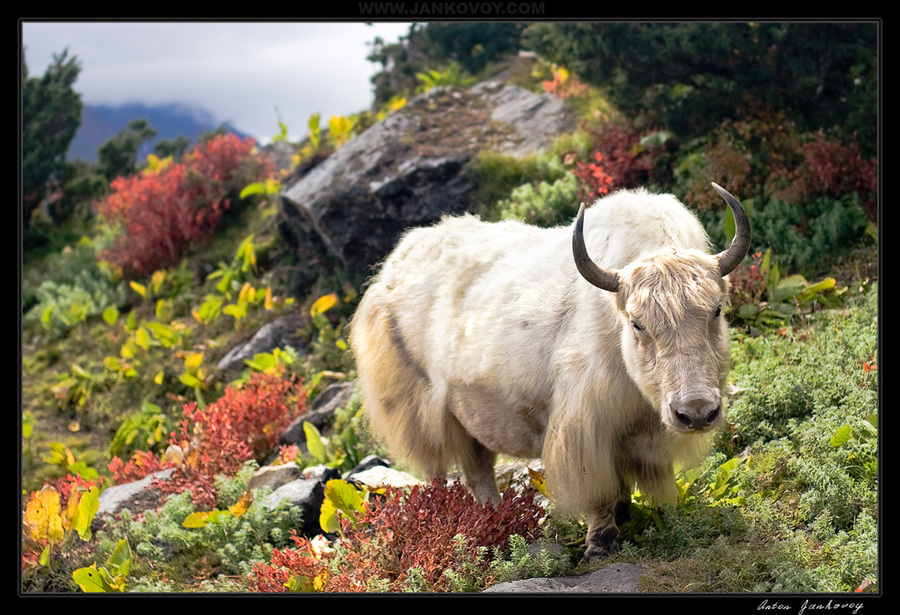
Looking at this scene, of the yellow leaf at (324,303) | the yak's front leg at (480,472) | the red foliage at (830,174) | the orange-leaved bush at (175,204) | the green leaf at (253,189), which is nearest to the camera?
the yak's front leg at (480,472)

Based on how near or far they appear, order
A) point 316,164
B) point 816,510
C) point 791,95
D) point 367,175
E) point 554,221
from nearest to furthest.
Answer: point 816,510, point 791,95, point 554,221, point 367,175, point 316,164

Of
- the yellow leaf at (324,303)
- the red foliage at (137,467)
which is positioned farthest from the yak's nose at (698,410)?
the yellow leaf at (324,303)

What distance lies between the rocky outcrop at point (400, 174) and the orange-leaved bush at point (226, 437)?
87.9 inches

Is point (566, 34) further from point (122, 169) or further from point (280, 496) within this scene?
point (122, 169)

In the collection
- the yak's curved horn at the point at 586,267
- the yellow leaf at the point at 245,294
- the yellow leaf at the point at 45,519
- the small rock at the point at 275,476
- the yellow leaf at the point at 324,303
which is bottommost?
the yellow leaf at the point at 45,519

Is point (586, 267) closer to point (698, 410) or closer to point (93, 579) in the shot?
point (698, 410)

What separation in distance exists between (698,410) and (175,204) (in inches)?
480

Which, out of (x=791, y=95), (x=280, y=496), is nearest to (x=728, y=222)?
(x=791, y=95)

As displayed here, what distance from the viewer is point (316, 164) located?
11.5 meters

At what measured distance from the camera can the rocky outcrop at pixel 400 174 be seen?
33.0ft

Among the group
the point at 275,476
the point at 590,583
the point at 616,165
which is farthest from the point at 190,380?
the point at 590,583

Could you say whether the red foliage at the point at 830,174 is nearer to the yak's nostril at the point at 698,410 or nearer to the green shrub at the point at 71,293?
the yak's nostril at the point at 698,410

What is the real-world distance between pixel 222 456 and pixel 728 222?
499cm

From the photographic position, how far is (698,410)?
3574 mm
